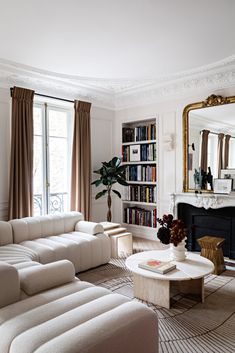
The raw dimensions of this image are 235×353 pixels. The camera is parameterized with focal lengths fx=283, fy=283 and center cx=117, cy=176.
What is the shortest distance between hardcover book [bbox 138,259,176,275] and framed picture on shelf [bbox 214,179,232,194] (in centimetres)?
193

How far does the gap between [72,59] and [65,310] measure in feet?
10.4

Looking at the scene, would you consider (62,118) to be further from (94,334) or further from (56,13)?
(94,334)

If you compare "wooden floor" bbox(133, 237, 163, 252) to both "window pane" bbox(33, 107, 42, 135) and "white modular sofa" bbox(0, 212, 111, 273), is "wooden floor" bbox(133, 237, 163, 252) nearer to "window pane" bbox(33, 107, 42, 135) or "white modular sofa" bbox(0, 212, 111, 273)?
"white modular sofa" bbox(0, 212, 111, 273)

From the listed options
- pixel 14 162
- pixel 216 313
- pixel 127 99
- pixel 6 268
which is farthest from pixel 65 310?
pixel 127 99

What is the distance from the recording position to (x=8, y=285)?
1.88 meters

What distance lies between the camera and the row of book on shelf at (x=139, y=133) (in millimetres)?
5457

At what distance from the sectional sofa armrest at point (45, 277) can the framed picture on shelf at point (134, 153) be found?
356 cm

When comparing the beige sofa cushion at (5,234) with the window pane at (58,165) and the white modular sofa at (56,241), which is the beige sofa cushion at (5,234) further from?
the window pane at (58,165)

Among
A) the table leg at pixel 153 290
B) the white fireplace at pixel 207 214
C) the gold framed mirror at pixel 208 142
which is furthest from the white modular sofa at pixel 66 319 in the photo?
the gold framed mirror at pixel 208 142

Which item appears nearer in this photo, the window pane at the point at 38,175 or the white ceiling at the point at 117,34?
the white ceiling at the point at 117,34

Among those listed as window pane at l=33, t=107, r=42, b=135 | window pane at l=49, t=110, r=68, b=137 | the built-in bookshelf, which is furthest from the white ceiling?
the built-in bookshelf

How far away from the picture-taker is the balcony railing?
4848mm

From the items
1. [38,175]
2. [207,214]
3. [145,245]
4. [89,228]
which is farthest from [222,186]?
[38,175]

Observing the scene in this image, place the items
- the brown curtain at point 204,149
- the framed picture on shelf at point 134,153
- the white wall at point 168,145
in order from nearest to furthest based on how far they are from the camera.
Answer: the brown curtain at point 204,149 < the white wall at point 168,145 < the framed picture on shelf at point 134,153
